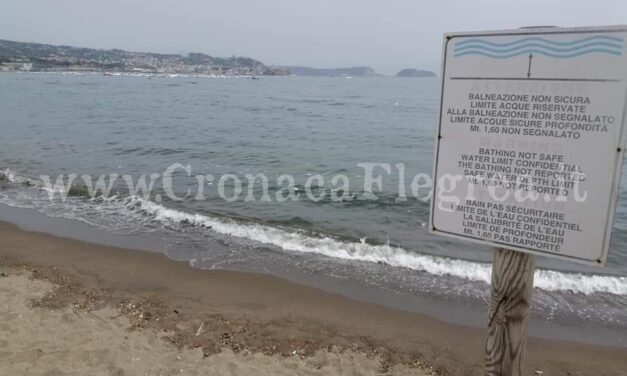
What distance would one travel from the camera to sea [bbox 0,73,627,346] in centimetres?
674

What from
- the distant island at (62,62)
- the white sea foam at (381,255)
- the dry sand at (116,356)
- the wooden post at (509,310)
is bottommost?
the white sea foam at (381,255)

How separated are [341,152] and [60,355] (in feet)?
54.9

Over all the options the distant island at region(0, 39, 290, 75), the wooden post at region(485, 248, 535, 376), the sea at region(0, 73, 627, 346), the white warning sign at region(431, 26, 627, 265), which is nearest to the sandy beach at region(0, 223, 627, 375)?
the sea at region(0, 73, 627, 346)

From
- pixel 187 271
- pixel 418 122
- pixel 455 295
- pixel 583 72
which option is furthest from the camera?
pixel 418 122

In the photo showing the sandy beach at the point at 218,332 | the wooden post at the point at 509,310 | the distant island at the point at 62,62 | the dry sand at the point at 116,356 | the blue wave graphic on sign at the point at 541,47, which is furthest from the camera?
the distant island at the point at 62,62

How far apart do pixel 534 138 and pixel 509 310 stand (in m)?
0.90

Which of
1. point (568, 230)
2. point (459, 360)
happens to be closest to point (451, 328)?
point (459, 360)

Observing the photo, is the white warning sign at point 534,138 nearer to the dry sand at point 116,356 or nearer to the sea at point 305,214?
the sea at point 305,214

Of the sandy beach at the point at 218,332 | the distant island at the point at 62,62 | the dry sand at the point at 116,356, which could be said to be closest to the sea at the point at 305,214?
the sandy beach at the point at 218,332

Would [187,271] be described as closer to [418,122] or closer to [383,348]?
[383,348]

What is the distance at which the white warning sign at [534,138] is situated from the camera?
1914 millimetres

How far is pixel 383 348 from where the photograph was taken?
5.00m

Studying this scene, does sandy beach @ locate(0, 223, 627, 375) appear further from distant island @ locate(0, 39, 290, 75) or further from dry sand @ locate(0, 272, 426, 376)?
distant island @ locate(0, 39, 290, 75)

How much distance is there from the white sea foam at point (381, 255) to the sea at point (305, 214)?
0.08 feet
